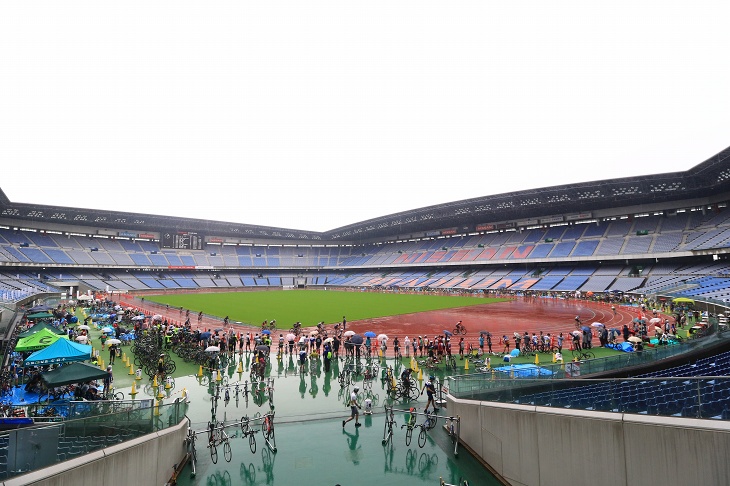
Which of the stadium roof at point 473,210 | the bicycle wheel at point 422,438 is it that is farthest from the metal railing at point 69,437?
the stadium roof at point 473,210

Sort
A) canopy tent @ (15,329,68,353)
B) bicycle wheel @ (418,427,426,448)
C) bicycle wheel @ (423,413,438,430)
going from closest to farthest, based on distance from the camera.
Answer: bicycle wheel @ (418,427,426,448)
bicycle wheel @ (423,413,438,430)
canopy tent @ (15,329,68,353)

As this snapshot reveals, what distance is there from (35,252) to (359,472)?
73003mm

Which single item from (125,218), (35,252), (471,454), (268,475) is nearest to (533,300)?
(471,454)

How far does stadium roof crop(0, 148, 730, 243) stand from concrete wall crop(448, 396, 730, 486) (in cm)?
4132

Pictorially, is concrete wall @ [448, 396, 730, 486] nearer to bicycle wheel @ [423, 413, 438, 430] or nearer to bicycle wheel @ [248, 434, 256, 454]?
bicycle wheel @ [423, 413, 438, 430]

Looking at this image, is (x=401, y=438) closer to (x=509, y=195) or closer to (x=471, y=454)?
(x=471, y=454)

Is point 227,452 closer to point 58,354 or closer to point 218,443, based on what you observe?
point 218,443

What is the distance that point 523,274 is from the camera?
60.8m

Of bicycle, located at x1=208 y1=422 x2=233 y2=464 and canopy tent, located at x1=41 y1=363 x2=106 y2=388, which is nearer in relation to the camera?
bicycle, located at x1=208 y1=422 x2=233 y2=464

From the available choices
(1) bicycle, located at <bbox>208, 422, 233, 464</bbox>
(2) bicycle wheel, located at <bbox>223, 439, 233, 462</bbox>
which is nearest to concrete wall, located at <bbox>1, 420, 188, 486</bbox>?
(1) bicycle, located at <bbox>208, 422, 233, 464</bbox>

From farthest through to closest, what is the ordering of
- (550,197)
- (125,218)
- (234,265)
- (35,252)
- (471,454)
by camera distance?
(234,265) → (125,218) → (35,252) → (550,197) → (471,454)

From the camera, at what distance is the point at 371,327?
30609 mm

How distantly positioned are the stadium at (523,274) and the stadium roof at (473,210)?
1.17 ft

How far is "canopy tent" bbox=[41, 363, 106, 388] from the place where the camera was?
1086 cm
